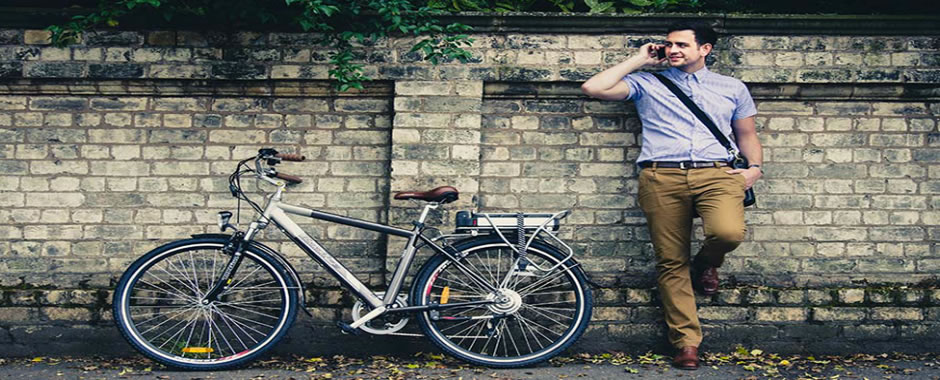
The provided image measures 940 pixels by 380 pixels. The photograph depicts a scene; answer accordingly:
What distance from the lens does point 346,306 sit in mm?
5332

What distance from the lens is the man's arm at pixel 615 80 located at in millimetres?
4996

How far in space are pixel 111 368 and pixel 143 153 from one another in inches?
52.1

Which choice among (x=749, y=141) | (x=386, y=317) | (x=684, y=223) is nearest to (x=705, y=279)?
(x=684, y=223)

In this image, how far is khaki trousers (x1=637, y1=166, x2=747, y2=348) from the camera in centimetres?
495

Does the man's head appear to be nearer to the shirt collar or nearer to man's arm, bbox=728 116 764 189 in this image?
the shirt collar

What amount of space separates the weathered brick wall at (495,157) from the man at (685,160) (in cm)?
29

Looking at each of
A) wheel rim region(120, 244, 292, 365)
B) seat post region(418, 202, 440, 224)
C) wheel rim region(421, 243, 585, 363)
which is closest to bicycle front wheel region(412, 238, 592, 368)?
wheel rim region(421, 243, 585, 363)

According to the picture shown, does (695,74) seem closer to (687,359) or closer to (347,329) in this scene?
(687,359)

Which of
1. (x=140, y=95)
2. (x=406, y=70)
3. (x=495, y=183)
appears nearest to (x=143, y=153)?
(x=140, y=95)

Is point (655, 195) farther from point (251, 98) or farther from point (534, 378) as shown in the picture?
Result: point (251, 98)

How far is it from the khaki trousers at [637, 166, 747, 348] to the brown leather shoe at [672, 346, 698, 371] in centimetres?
4

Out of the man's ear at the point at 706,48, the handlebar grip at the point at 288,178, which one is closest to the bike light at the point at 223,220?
the handlebar grip at the point at 288,178

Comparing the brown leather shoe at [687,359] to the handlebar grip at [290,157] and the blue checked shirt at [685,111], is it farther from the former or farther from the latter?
the handlebar grip at [290,157]

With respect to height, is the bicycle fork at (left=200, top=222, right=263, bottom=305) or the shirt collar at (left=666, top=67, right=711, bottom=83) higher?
the shirt collar at (left=666, top=67, right=711, bottom=83)
